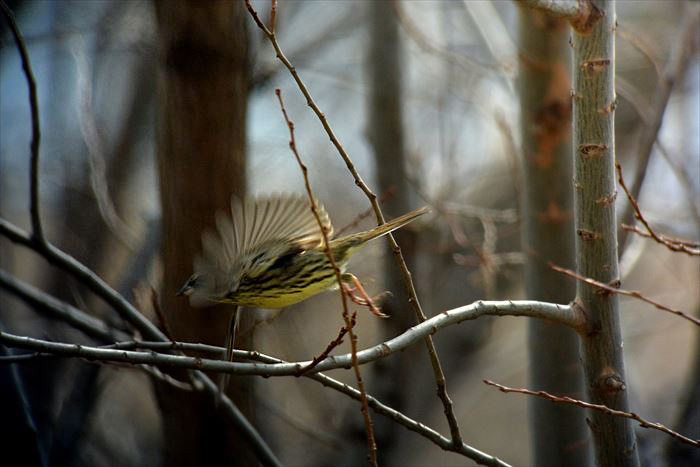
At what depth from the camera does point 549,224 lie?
8.78 feet

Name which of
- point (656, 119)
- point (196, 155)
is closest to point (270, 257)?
point (196, 155)

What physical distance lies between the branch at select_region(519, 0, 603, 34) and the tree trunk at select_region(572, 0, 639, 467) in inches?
0.6

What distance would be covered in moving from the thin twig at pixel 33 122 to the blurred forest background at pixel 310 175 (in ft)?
2.62

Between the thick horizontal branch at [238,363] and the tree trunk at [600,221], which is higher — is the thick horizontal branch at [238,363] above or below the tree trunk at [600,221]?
below

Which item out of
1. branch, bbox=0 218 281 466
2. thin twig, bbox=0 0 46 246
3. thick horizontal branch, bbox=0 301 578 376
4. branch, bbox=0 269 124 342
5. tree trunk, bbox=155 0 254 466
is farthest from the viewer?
tree trunk, bbox=155 0 254 466

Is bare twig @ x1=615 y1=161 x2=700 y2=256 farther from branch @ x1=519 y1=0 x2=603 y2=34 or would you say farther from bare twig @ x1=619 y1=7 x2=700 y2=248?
bare twig @ x1=619 y1=7 x2=700 y2=248

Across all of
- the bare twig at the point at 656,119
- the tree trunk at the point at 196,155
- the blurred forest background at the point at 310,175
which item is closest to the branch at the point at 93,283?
the blurred forest background at the point at 310,175

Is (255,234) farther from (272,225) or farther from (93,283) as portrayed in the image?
(93,283)

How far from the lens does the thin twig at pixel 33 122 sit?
1.59 metres

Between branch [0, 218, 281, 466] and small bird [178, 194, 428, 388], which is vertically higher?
small bird [178, 194, 428, 388]

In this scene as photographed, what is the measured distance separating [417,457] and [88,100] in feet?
10.7

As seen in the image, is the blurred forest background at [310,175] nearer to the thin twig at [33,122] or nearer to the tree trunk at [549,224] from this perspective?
the tree trunk at [549,224]

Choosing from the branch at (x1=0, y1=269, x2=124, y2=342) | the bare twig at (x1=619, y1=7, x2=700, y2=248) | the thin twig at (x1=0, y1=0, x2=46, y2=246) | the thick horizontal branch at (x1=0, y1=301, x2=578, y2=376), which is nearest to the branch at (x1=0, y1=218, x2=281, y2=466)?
the thin twig at (x1=0, y1=0, x2=46, y2=246)

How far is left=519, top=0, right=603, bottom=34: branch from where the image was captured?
4.81 ft
